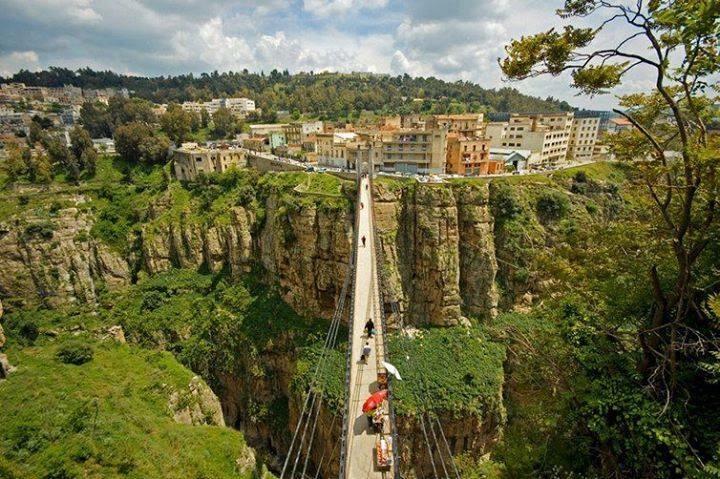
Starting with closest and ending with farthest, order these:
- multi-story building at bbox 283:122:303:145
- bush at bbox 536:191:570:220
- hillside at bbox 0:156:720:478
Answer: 1. hillside at bbox 0:156:720:478
2. bush at bbox 536:191:570:220
3. multi-story building at bbox 283:122:303:145

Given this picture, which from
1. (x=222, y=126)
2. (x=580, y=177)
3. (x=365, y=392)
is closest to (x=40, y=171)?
(x=222, y=126)

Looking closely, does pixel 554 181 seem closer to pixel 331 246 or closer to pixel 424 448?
pixel 331 246

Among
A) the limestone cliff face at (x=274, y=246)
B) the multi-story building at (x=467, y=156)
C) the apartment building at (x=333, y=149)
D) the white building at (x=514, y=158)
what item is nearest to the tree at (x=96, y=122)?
the limestone cliff face at (x=274, y=246)

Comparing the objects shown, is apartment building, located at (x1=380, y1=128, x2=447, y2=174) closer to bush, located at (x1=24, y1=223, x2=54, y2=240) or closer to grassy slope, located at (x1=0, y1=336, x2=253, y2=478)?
grassy slope, located at (x1=0, y1=336, x2=253, y2=478)

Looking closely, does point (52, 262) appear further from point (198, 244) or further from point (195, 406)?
point (195, 406)

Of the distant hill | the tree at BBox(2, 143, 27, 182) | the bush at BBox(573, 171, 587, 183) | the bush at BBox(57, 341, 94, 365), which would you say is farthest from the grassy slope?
the distant hill

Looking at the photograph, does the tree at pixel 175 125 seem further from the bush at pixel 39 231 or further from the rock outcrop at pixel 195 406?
the rock outcrop at pixel 195 406
